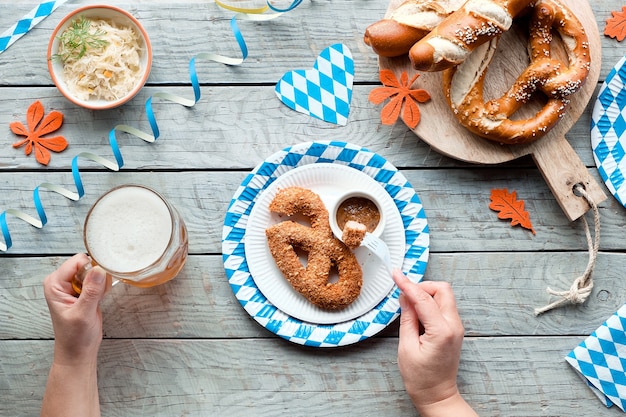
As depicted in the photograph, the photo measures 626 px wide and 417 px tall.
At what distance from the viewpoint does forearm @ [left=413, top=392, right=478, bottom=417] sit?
146cm

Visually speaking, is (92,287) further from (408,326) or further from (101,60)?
(408,326)

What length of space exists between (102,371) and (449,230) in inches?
38.0

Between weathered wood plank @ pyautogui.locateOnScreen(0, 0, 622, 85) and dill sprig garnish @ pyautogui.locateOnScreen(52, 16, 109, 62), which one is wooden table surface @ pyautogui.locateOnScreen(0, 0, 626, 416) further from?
dill sprig garnish @ pyautogui.locateOnScreen(52, 16, 109, 62)

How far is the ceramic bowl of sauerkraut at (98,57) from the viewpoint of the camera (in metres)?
1.51

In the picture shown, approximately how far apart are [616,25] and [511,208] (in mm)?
552

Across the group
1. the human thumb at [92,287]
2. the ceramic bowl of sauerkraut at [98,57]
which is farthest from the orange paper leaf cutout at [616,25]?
the human thumb at [92,287]

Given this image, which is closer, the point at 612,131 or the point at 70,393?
the point at 70,393

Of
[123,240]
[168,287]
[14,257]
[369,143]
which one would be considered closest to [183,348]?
[168,287]

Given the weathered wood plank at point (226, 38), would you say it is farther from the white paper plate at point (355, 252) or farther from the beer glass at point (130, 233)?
the beer glass at point (130, 233)

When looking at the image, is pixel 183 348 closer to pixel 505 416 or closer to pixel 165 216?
pixel 165 216

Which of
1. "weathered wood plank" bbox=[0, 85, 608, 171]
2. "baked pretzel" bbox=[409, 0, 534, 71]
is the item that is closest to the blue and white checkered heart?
"weathered wood plank" bbox=[0, 85, 608, 171]

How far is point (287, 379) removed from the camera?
1.58 m

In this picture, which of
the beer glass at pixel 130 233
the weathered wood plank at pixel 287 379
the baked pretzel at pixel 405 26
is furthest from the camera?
the weathered wood plank at pixel 287 379

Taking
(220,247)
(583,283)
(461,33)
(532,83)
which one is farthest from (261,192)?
(583,283)
